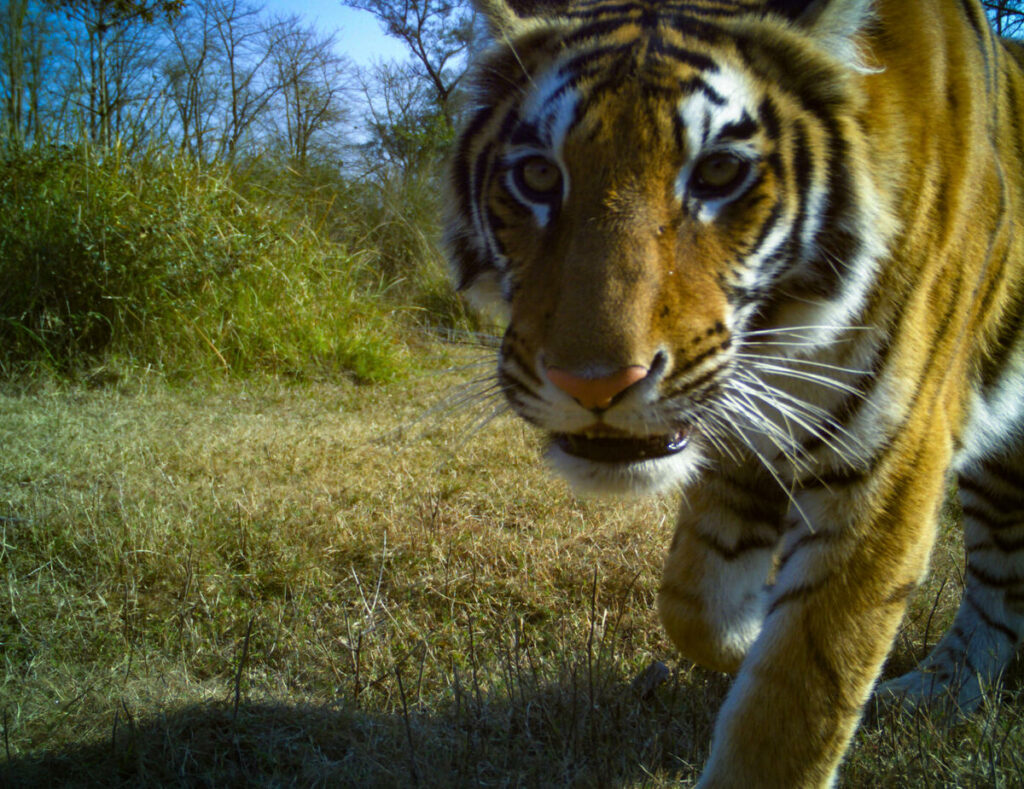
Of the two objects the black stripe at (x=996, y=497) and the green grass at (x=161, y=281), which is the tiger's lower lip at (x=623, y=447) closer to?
the black stripe at (x=996, y=497)

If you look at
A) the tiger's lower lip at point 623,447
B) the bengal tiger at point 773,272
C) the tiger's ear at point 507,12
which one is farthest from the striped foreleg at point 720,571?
the tiger's ear at point 507,12

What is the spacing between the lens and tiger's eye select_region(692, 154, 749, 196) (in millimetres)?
1503

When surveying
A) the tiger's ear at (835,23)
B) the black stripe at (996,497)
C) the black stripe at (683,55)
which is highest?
the tiger's ear at (835,23)

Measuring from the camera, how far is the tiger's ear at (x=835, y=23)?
1.64 meters

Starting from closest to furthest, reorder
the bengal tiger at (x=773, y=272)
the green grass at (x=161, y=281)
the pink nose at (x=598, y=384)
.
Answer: the pink nose at (x=598, y=384) → the bengal tiger at (x=773, y=272) → the green grass at (x=161, y=281)

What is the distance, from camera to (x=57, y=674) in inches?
80.2

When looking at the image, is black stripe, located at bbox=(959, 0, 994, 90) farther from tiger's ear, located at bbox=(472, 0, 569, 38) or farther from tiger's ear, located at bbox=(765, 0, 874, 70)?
tiger's ear, located at bbox=(472, 0, 569, 38)

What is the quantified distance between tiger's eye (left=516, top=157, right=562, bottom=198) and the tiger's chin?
54 centimetres

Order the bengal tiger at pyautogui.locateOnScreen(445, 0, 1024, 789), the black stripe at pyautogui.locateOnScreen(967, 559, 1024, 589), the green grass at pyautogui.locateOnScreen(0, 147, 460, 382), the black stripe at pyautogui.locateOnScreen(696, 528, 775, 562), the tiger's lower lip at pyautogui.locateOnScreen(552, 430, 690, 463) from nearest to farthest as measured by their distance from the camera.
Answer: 1. the bengal tiger at pyautogui.locateOnScreen(445, 0, 1024, 789)
2. the tiger's lower lip at pyautogui.locateOnScreen(552, 430, 690, 463)
3. the black stripe at pyautogui.locateOnScreen(696, 528, 775, 562)
4. the black stripe at pyautogui.locateOnScreen(967, 559, 1024, 589)
5. the green grass at pyautogui.locateOnScreen(0, 147, 460, 382)

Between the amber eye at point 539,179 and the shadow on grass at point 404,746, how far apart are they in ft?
3.78

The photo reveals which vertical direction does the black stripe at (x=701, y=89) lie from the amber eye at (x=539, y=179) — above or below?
above

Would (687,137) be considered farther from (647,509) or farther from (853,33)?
(647,509)

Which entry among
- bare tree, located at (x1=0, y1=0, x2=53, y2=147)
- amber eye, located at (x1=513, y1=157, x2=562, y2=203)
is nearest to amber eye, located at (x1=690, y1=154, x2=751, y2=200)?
amber eye, located at (x1=513, y1=157, x2=562, y2=203)

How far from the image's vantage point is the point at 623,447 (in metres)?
1.56
